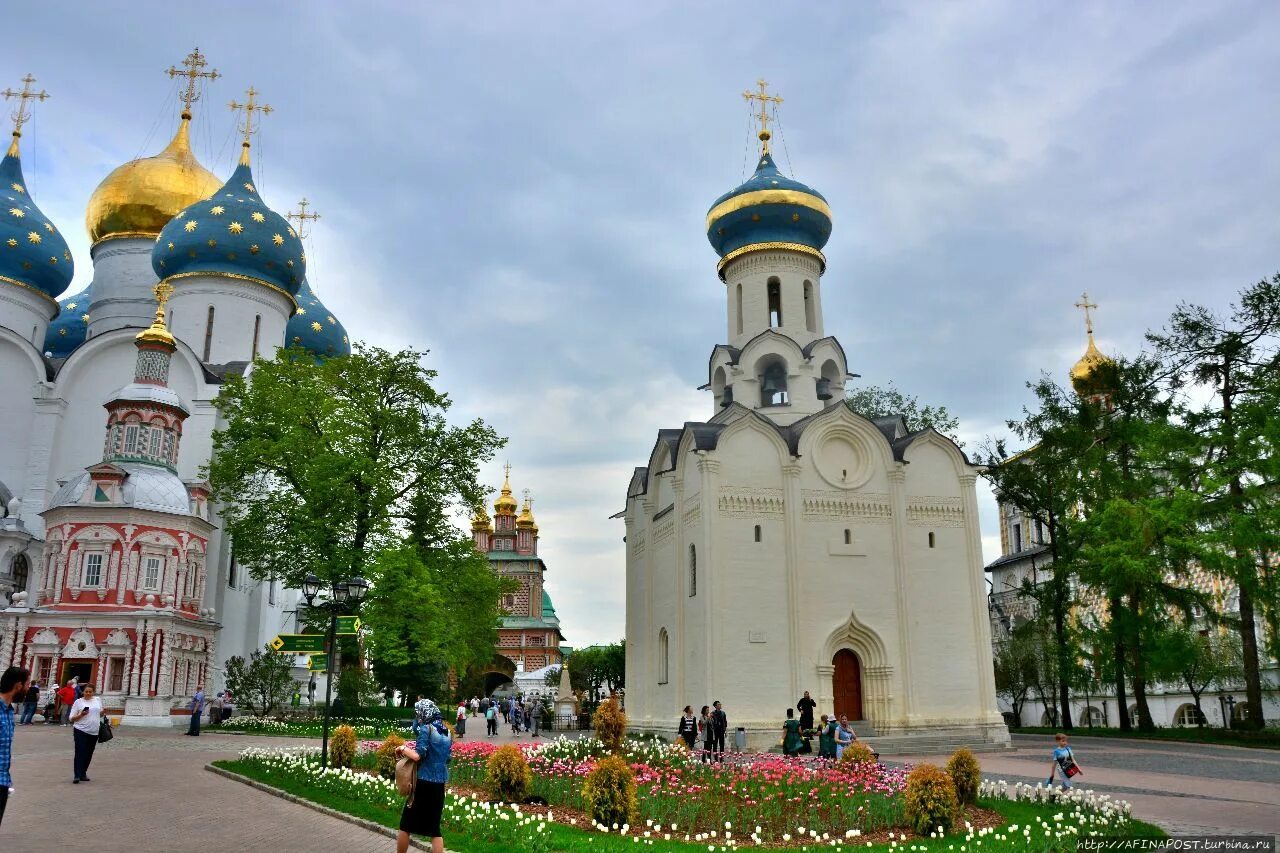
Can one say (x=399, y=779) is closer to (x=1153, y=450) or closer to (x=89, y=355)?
(x=1153, y=450)

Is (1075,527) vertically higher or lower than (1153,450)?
lower

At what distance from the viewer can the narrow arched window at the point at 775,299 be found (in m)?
26.3

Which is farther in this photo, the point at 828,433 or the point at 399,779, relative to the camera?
the point at 828,433

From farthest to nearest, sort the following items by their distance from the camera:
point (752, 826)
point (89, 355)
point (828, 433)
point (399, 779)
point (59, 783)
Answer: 1. point (89, 355)
2. point (828, 433)
3. point (59, 783)
4. point (752, 826)
5. point (399, 779)

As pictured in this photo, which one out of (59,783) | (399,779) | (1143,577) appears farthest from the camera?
(1143,577)

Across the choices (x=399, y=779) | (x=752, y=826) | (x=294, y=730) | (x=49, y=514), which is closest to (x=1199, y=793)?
(x=752, y=826)

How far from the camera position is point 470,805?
9016mm

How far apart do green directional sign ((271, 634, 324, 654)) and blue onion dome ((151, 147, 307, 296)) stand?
1336 centimetres

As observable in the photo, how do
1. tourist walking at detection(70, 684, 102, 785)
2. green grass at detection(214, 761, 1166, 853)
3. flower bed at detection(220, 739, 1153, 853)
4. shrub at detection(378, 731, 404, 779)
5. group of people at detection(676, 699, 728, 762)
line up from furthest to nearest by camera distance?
group of people at detection(676, 699, 728, 762) → shrub at detection(378, 731, 404, 779) → tourist walking at detection(70, 684, 102, 785) → flower bed at detection(220, 739, 1153, 853) → green grass at detection(214, 761, 1166, 853)

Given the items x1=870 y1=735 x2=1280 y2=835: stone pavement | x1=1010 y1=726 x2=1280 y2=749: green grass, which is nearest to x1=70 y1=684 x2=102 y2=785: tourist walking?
x1=870 y1=735 x2=1280 y2=835: stone pavement

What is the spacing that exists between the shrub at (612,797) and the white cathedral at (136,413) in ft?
63.2

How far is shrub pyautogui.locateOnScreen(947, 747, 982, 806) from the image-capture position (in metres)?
10.0

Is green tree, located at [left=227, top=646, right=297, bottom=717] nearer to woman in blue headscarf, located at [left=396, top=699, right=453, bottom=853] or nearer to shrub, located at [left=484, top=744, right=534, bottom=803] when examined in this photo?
shrub, located at [left=484, top=744, right=534, bottom=803]

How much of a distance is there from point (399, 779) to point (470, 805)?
2793 mm
